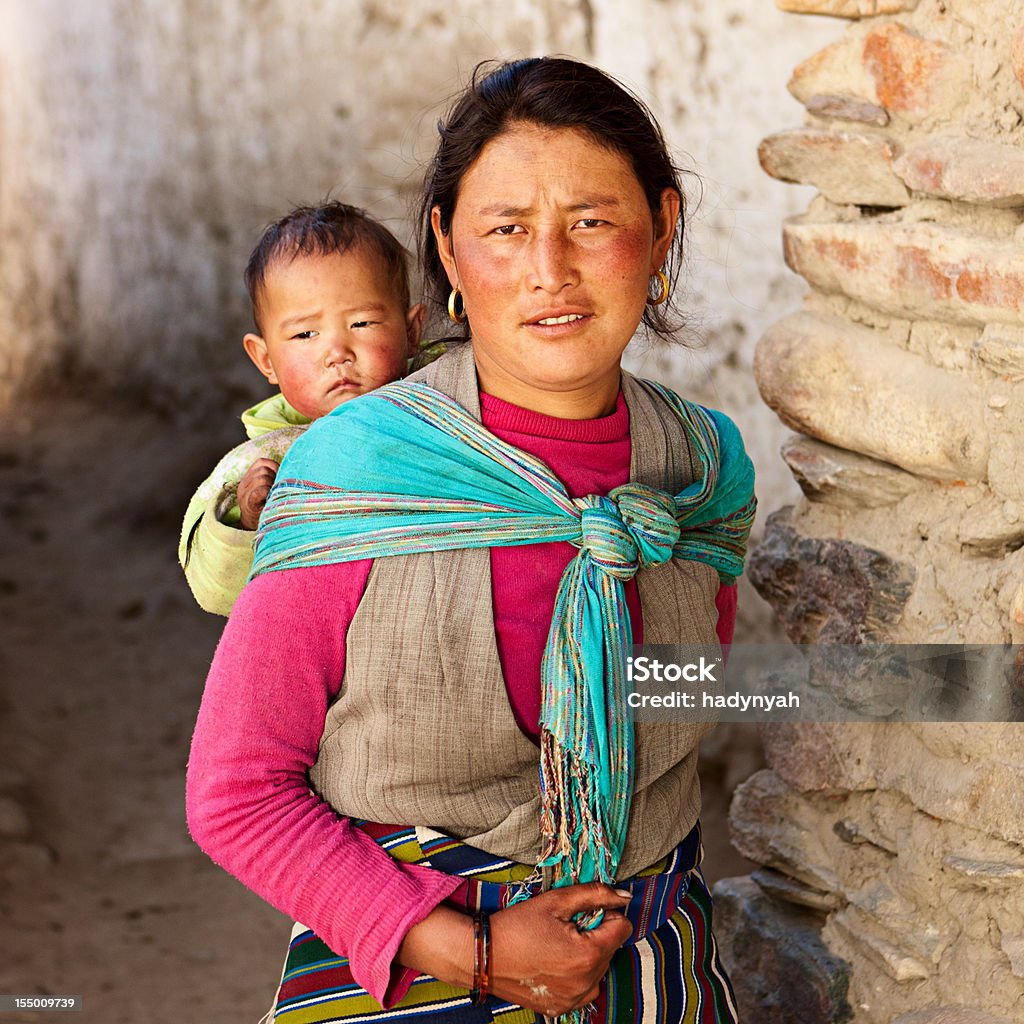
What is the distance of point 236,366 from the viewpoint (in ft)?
18.4

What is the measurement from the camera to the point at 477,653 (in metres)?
1.44

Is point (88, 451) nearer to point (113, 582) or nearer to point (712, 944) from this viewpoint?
point (113, 582)

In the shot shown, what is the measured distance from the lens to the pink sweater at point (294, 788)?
138 centimetres

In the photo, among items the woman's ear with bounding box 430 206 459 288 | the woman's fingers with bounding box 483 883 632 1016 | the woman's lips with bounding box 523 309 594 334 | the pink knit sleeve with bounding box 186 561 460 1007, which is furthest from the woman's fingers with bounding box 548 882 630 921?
the woman's ear with bounding box 430 206 459 288

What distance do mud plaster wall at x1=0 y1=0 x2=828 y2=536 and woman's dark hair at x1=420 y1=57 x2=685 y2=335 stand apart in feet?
4.30

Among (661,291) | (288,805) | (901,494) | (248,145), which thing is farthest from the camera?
(248,145)

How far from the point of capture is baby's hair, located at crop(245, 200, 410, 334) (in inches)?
74.4

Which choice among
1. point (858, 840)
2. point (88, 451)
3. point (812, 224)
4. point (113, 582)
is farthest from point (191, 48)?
point (858, 840)

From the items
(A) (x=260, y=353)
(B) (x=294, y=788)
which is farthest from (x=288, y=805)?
(A) (x=260, y=353)

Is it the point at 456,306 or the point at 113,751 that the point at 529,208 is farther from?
the point at 113,751

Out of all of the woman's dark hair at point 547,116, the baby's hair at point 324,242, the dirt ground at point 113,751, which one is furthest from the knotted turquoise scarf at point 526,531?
the dirt ground at point 113,751

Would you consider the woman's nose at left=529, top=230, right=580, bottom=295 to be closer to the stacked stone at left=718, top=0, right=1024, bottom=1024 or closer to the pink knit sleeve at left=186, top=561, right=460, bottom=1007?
the pink knit sleeve at left=186, top=561, right=460, bottom=1007

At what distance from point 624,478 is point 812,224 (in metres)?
0.55

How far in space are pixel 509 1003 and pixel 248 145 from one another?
4576 mm
